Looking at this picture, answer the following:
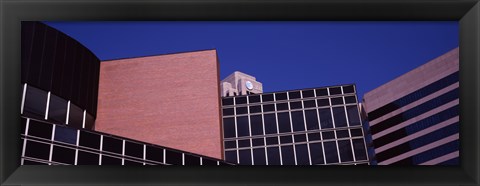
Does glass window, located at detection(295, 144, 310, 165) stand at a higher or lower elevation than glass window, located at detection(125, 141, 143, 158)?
higher

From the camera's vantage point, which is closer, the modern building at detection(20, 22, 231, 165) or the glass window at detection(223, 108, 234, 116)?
the modern building at detection(20, 22, 231, 165)

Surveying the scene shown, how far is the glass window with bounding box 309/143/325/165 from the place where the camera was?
64.6 meters

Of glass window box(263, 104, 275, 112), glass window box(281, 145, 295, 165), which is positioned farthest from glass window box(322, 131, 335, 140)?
glass window box(263, 104, 275, 112)

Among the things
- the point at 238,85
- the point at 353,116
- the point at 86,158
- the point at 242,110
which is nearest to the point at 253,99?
the point at 242,110

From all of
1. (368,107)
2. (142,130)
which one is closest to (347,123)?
(368,107)

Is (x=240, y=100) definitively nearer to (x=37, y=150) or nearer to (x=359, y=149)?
(x=359, y=149)

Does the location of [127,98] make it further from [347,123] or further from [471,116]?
[471,116]

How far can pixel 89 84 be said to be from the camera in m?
38.2

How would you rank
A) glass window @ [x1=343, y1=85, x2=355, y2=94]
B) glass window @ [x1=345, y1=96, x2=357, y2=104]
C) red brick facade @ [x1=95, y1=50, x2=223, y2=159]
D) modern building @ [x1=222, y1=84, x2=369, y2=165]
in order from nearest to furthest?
red brick facade @ [x1=95, y1=50, x2=223, y2=159]
modern building @ [x1=222, y1=84, x2=369, y2=165]
glass window @ [x1=345, y1=96, x2=357, y2=104]
glass window @ [x1=343, y1=85, x2=355, y2=94]

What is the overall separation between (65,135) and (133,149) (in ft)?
14.1

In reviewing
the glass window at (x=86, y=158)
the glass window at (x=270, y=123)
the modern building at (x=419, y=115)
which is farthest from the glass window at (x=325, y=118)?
the glass window at (x=86, y=158)

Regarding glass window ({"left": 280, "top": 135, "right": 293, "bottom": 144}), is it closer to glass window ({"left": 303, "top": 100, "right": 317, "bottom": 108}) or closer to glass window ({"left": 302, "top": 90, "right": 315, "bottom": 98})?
glass window ({"left": 303, "top": 100, "right": 317, "bottom": 108})

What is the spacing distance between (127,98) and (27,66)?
1799 centimetres

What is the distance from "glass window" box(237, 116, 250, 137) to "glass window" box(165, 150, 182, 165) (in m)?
37.0
